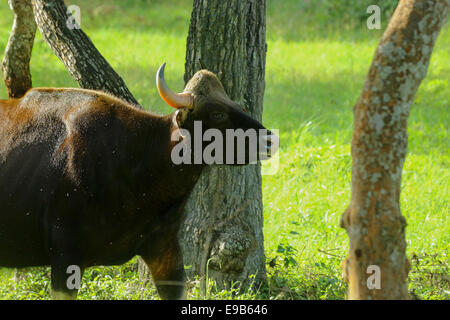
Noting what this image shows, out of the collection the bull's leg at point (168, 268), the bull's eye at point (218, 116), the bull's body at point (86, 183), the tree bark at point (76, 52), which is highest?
the tree bark at point (76, 52)

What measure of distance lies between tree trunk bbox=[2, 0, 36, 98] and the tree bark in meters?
0.48

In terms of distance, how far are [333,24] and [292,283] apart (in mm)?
11037

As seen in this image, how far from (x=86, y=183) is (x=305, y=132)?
6.17m

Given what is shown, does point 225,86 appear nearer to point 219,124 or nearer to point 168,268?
point 219,124

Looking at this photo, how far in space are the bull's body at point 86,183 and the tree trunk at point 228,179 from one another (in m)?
0.68

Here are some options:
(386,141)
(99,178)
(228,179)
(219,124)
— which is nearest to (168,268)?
(99,178)

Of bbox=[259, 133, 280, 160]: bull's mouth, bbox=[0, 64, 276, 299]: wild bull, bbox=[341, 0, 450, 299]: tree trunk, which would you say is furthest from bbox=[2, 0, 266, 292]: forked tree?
bbox=[341, 0, 450, 299]: tree trunk

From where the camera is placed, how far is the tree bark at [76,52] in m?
6.14

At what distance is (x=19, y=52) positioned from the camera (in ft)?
21.9

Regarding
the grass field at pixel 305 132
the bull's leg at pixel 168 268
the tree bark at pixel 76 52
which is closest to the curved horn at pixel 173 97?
the bull's leg at pixel 168 268

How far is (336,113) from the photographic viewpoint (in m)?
11.9

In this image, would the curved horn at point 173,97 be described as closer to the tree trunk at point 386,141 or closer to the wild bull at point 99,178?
the wild bull at point 99,178

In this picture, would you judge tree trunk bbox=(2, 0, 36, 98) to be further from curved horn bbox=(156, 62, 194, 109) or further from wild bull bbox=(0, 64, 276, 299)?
curved horn bbox=(156, 62, 194, 109)

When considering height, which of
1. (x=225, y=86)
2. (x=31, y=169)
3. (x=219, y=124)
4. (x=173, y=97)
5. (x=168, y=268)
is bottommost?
(x=168, y=268)
